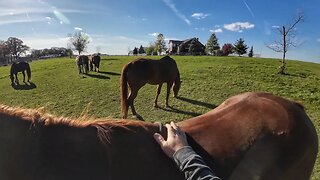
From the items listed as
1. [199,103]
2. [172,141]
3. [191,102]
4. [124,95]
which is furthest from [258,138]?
[191,102]

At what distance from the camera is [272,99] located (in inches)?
112

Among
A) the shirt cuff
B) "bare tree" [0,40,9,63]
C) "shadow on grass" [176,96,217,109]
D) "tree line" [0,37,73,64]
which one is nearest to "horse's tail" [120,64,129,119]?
"shadow on grass" [176,96,217,109]

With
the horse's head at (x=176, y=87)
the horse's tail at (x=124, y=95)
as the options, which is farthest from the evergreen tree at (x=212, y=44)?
the horse's tail at (x=124, y=95)

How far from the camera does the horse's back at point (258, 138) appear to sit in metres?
2.30

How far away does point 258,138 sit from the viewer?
96.2 inches

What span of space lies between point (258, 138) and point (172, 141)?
0.80 metres

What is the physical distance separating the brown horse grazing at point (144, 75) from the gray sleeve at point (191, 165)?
6.72 meters

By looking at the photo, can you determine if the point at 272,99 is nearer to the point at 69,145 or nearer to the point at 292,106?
the point at 292,106

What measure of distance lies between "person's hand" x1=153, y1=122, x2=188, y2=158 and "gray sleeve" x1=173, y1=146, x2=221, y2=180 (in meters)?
0.05

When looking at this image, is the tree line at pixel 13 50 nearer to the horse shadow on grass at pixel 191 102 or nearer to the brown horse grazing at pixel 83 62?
the brown horse grazing at pixel 83 62

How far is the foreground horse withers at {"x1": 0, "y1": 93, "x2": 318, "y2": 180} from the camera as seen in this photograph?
177 cm

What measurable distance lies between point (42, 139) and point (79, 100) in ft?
38.8

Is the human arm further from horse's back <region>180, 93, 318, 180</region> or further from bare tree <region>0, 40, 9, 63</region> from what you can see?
bare tree <region>0, 40, 9, 63</region>

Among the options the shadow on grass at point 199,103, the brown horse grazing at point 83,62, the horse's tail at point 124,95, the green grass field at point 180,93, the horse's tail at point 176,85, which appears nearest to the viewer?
the horse's tail at point 124,95
